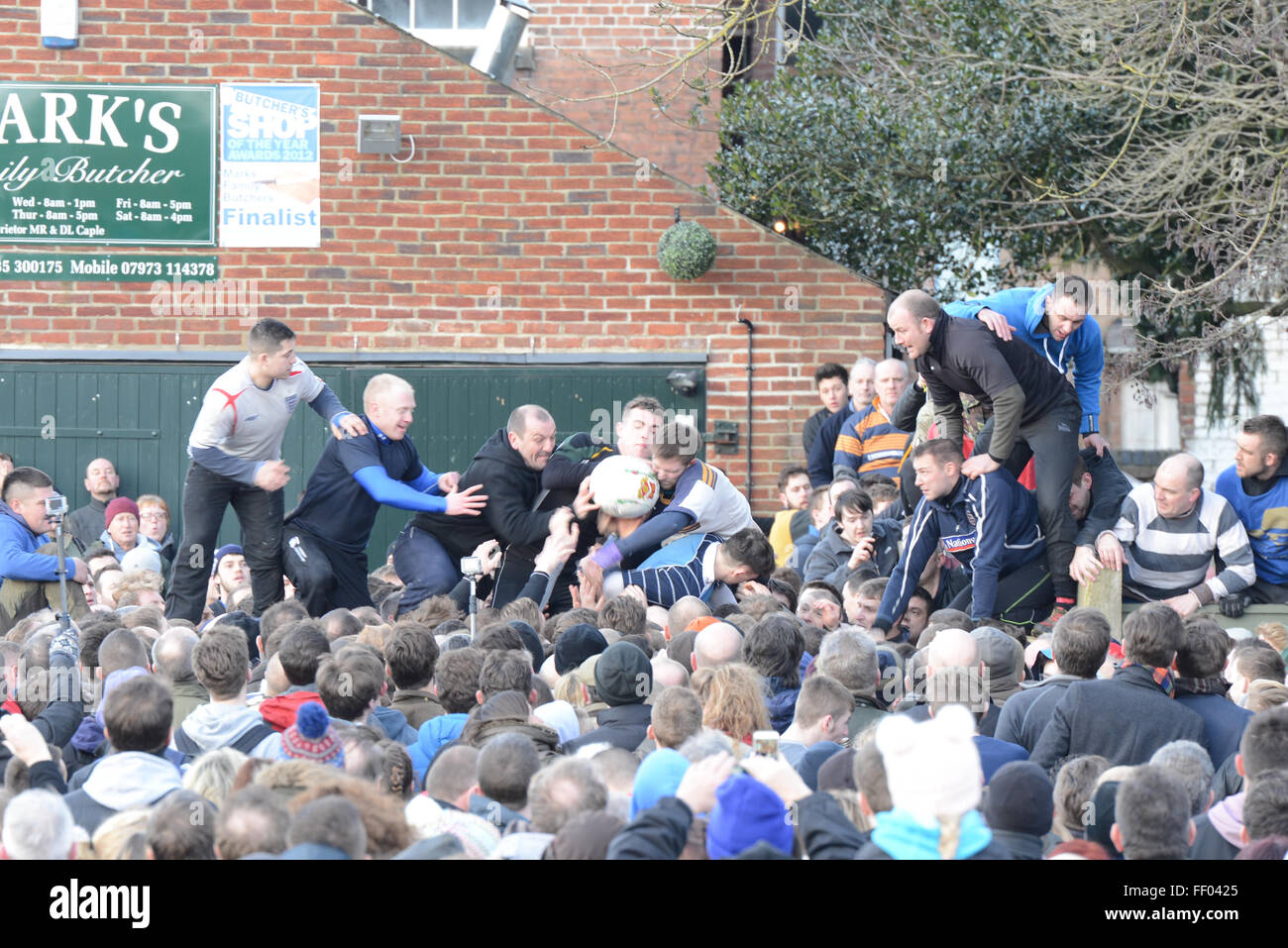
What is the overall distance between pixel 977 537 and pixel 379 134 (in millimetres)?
6634

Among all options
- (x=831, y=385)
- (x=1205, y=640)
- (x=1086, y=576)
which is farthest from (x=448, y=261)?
(x=1205, y=640)

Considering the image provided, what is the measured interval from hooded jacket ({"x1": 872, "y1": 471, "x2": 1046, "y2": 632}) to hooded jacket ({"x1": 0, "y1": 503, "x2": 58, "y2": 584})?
184 inches

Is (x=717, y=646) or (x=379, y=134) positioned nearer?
(x=717, y=646)

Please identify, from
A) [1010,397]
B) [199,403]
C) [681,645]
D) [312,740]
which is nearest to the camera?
[312,740]

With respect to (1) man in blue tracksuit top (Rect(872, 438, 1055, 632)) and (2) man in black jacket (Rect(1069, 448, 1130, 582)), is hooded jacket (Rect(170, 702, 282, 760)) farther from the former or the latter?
(2) man in black jacket (Rect(1069, 448, 1130, 582))

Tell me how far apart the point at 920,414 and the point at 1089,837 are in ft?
19.8

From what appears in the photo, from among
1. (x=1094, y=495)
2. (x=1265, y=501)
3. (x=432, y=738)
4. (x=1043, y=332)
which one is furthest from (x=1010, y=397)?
(x=432, y=738)

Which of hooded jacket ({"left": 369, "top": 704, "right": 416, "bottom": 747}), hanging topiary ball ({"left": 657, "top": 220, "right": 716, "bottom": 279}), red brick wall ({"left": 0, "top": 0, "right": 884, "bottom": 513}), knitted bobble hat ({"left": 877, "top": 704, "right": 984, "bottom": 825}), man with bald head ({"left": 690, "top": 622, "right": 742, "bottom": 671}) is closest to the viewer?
knitted bobble hat ({"left": 877, "top": 704, "right": 984, "bottom": 825})

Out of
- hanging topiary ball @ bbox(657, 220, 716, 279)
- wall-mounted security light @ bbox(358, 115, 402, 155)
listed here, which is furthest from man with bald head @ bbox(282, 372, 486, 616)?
wall-mounted security light @ bbox(358, 115, 402, 155)

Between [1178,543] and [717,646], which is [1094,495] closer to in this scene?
[1178,543]

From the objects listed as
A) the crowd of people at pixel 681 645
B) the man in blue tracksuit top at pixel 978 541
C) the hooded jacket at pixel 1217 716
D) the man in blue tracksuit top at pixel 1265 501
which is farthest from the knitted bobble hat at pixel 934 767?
the man in blue tracksuit top at pixel 1265 501

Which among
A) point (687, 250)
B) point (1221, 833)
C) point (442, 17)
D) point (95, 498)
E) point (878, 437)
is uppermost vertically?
point (442, 17)

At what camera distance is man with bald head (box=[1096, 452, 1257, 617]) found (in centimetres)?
830

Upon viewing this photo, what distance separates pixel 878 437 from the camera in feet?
37.5
